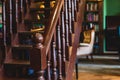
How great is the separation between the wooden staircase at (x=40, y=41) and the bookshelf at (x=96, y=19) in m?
4.63

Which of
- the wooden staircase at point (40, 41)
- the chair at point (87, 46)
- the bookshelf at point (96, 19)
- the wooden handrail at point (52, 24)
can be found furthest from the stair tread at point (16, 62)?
the bookshelf at point (96, 19)

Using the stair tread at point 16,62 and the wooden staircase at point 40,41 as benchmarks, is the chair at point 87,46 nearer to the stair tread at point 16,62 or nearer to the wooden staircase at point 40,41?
the wooden staircase at point 40,41

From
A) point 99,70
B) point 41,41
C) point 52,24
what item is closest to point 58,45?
point 52,24

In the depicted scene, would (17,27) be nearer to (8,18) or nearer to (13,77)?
(8,18)

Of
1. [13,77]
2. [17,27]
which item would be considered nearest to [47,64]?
[13,77]

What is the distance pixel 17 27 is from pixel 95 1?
5558 mm

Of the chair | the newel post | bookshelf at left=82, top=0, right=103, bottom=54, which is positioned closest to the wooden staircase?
the newel post

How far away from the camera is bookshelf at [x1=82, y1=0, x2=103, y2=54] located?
8.53 m

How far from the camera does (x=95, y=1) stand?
28.1 feet

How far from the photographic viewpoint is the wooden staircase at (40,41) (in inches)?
87.8

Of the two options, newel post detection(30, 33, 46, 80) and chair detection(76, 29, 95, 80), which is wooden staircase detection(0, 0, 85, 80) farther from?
chair detection(76, 29, 95, 80)

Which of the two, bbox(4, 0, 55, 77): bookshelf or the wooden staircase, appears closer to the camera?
the wooden staircase

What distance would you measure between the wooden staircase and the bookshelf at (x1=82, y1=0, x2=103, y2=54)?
463cm

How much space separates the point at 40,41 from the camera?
2.12 meters
